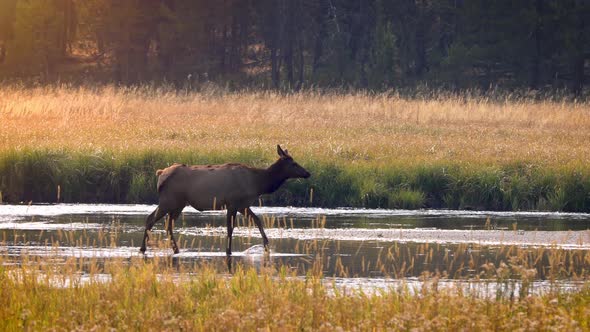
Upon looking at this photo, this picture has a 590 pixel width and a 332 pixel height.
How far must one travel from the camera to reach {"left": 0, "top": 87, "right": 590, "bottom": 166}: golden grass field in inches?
930

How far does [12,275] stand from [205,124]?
17.9m

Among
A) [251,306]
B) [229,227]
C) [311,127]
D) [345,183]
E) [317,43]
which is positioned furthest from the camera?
[317,43]

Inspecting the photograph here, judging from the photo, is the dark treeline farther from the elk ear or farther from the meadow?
the elk ear

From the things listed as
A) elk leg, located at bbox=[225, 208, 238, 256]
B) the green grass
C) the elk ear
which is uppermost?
the elk ear

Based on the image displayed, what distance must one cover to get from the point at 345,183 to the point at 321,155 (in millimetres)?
1442

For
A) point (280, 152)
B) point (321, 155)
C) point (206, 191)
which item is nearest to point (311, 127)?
point (321, 155)

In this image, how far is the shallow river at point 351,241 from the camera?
12.9 m

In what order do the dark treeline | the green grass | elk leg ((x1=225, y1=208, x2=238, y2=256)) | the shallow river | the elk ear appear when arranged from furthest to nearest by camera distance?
the dark treeline → the green grass → the elk ear → elk leg ((x1=225, y1=208, x2=238, y2=256)) → the shallow river

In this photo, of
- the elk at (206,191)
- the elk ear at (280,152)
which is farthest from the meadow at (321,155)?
the elk at (206,191)

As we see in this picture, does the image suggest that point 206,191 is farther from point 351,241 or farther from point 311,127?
point 311,127

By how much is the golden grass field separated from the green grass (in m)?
0.65

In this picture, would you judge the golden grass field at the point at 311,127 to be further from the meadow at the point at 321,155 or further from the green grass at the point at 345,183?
the green grass at the point at 345,183

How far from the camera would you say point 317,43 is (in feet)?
224

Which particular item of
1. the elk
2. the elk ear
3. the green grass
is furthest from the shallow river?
the elk ear
